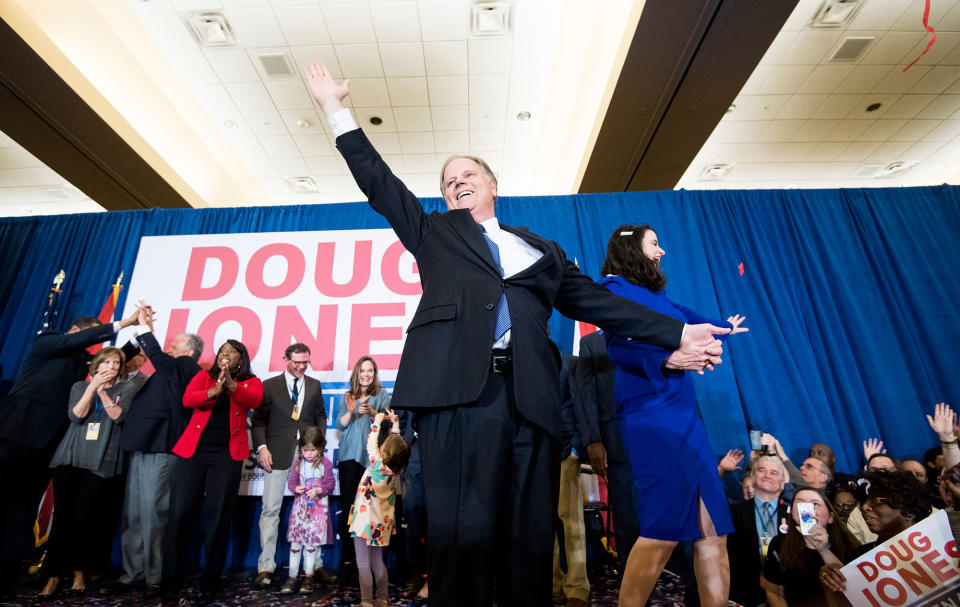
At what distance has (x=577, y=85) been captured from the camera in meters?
5.02

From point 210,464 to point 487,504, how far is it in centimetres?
289

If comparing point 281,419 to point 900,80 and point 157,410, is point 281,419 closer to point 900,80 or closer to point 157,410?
point 157,410

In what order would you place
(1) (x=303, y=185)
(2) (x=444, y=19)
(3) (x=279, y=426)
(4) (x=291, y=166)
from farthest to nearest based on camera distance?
(1) (x=303, y=185) → (4) (x=291, y=166) → (2) (x=444, y=19) → (3) (x=279, y=426)

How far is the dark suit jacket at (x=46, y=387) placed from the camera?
2990mm

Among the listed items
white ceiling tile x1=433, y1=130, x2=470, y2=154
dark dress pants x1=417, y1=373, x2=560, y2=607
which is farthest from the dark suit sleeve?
white ceiling tile x1=433, y1=130, x2=470, y2=154

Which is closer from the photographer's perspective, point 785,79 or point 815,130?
point 785,79

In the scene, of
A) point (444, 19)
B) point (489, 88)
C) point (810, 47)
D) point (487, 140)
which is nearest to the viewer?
point (444, 19)

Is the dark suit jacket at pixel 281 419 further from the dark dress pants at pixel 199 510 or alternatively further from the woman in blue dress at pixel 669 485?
the woman in blue dress at pixel 669 485

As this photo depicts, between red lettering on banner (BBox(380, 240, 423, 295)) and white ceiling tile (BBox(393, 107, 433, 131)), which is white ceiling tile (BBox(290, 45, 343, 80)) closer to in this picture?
white ceiling tile (BBox(393, 107, 433, 131))

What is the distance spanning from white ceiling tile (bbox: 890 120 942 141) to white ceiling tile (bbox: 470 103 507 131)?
4691 mm

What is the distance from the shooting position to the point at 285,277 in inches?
187

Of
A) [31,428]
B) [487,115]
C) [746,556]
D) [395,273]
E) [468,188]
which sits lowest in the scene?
[746,556]

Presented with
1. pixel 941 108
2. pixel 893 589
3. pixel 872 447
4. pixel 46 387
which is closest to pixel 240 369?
pixel 46 387

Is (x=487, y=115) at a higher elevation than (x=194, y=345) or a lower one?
higher
